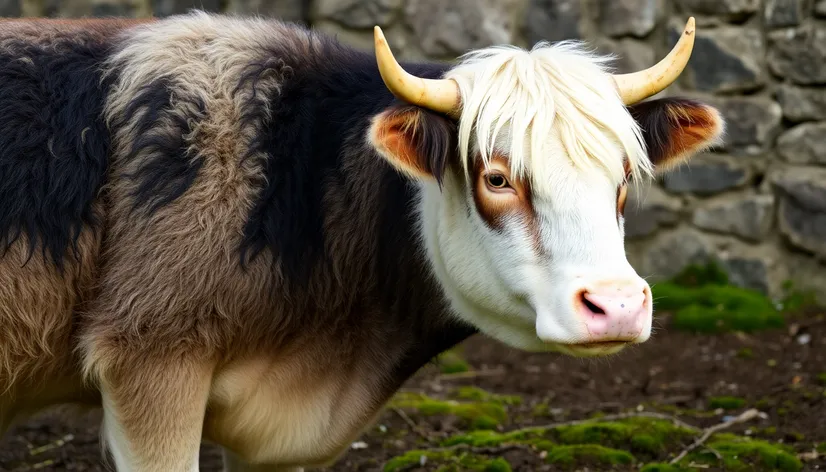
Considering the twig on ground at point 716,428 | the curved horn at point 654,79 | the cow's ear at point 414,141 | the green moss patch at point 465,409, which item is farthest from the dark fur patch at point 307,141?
the green moss patch at point 465,409

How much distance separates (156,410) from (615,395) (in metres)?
3.10

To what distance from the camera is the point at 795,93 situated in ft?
22.5

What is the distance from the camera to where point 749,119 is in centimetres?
692

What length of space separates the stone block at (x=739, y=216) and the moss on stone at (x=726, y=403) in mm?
1800

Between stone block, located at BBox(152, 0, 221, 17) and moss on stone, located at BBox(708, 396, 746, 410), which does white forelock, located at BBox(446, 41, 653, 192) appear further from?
stone block, located at BBox(152, 0, 221, 17)

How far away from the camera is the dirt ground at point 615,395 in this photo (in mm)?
4789

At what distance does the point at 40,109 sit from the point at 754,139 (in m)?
4.80

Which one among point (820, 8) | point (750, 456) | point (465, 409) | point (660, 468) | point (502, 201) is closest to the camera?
point (502, 201)

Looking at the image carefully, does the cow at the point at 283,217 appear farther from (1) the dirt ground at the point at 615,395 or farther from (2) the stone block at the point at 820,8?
(2) the stone block at the point at 820,8

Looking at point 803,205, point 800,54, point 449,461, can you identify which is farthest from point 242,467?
point 800,54

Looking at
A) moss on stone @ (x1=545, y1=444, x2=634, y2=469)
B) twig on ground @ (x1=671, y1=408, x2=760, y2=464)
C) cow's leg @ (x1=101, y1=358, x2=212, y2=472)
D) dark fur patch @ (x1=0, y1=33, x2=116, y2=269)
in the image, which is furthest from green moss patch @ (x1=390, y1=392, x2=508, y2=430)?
dark fur patch @ (x1=0, y1=33, x2=116, y2=269)

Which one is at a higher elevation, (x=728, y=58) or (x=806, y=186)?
(x=728, y=58)

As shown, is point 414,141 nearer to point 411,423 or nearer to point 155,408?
point 155,408

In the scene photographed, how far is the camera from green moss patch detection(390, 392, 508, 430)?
5.18m
